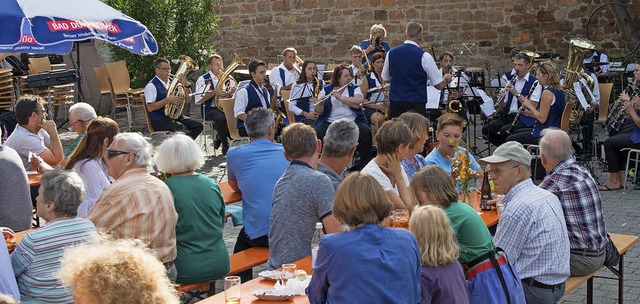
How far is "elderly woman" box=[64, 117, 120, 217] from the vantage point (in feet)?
20.4

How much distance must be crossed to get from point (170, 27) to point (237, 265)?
37.9 feet

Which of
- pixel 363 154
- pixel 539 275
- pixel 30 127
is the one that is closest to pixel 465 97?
pixel 363 154

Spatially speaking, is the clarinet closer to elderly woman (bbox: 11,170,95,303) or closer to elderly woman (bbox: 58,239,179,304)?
elderly woman (bbox: 11,170,95,303)

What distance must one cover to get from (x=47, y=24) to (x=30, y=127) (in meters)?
1.13

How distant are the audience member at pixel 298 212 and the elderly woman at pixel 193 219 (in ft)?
1.32

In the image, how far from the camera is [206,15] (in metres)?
17.4

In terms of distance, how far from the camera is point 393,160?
616cm

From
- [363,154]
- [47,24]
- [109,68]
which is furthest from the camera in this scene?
[109,68]

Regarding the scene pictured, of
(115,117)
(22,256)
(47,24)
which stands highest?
(47,24)

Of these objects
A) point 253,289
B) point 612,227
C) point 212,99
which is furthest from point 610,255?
point 212,99

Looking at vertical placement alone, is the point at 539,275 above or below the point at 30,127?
below

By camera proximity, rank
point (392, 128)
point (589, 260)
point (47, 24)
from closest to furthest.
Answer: point (589, 260) < point (392, 128) < point (47, 24)

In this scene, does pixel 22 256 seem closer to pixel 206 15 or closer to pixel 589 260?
pixel 589 260

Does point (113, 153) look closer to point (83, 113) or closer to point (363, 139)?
point (83, 113)
